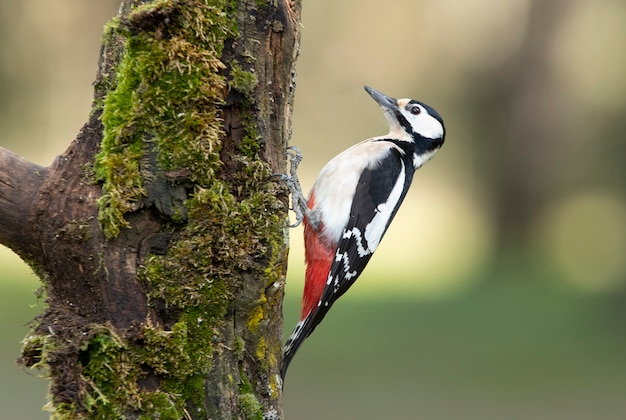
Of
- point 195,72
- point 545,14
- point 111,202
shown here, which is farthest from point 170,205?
point 545,14

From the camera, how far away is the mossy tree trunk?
2.60 meters

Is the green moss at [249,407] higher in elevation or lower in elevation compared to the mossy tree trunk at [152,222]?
lower

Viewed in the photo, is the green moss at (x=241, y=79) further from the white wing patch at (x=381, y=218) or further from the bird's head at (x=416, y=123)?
the bird's head at (x=416, y=123)

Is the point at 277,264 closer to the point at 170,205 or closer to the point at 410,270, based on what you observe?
the point at 170,205

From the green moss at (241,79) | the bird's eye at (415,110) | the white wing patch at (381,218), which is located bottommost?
the white wing patch at (381,218)

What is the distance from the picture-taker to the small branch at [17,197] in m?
2.64

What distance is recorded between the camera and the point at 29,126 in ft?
31.3

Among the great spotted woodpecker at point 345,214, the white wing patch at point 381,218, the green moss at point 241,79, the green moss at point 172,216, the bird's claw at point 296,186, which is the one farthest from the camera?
the white wing patch at point 381,218

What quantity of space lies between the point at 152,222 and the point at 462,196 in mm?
10228

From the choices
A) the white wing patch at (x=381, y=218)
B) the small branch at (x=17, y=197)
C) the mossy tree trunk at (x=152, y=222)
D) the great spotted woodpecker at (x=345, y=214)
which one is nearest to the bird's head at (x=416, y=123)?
the great spotted woodpecker at (x=345, y=214)

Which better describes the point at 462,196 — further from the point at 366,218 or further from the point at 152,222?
the point at 152,222

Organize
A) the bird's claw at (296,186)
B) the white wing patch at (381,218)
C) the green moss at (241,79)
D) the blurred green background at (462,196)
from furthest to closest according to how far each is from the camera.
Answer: the blurred green background at (462,196), the white wing patch at (381,218), the bird's claw at (296,186), the green moss at (241,79)

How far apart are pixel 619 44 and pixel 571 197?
2055 mm

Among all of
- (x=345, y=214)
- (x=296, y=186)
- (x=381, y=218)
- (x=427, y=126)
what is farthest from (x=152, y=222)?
(x=427, y=126)
